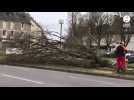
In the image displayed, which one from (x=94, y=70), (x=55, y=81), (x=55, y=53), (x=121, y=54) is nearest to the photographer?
(x=55, y=81)

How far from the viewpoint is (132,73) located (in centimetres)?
1983

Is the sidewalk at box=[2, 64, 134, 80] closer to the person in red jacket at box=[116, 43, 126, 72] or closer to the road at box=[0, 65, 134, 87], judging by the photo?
the person in red jacket at box=[116, 43, 126, 72]

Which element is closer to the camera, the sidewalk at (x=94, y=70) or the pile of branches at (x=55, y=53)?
the sidewalk at (x=94, y=70)

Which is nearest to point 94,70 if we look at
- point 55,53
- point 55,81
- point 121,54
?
point 55,53

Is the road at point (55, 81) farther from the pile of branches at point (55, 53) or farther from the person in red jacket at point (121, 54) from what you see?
the pile of branches at point (55, 53)

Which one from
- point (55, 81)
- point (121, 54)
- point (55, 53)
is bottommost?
point (55, 81)

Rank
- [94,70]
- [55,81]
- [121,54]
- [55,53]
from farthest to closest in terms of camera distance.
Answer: [55,53], [94,70], [121,54], [55,81]

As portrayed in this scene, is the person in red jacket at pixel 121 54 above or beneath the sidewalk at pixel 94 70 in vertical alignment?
above

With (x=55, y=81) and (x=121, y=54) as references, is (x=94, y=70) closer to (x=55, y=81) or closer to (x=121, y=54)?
(x=121, y=54)

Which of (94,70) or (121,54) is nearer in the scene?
(121,54)

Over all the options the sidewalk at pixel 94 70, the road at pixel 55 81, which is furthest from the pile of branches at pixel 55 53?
the road at pixel 55 81
